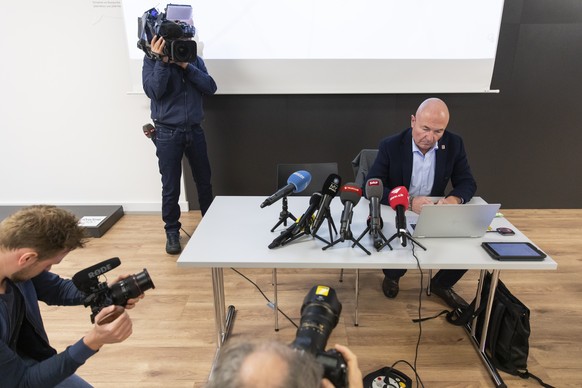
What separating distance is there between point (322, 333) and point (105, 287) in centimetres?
81

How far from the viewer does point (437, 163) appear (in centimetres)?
217

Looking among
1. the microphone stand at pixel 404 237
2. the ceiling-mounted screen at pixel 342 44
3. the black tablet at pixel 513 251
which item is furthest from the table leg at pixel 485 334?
the ceiling-mounted screen at pixel 342 44

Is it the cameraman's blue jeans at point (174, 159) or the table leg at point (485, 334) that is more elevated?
the cameraman's blue jeans at point (174, 159)

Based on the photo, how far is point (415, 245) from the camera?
5.47 feet

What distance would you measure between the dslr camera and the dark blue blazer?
147 centimetres

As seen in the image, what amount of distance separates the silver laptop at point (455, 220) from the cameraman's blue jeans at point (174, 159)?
1947 millimetres

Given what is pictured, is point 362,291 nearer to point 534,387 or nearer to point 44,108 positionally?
point 534,387

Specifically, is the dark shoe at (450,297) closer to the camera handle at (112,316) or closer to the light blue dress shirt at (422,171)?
the light blue dress shirt at (422,171)

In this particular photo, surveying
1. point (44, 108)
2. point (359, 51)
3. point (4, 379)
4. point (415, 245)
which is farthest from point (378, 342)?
point (44, 108)

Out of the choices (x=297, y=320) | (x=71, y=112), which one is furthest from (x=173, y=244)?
(x=71, y=112)

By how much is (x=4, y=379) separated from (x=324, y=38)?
117 inches

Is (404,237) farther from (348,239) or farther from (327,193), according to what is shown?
(327,193)

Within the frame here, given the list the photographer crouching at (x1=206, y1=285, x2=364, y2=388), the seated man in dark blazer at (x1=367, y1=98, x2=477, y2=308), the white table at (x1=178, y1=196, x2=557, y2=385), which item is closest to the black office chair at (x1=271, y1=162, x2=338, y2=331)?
the seated man in dark blazer at (x1=367, y1=98, x2=477, y2=308)

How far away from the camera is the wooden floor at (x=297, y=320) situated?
1.88 metres
